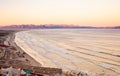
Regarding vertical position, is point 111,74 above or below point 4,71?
below

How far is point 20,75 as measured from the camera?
9336 millimetres

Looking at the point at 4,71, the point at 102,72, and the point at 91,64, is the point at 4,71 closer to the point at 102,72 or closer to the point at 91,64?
the point at 102,72

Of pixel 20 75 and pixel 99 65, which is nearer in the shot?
pixel 20 75

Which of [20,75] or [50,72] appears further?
[50,72]

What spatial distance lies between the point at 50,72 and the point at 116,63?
33.3 ft

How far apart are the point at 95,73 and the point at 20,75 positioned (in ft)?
23.9

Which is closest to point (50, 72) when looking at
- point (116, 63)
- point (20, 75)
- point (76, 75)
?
point (20, 75)

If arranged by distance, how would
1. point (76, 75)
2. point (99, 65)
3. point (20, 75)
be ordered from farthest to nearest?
1. point (99, 65)
2. point (76, 75)
3. point (20, 75)

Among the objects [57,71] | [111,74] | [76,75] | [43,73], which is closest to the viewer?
[43,73]

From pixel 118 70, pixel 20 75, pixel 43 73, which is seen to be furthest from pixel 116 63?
pixel 20 75

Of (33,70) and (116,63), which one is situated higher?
(33,70)

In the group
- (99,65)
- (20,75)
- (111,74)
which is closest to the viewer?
Answer: (20,75)

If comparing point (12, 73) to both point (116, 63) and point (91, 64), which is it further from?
point (116, 63)

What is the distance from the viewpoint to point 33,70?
11.1 meters
